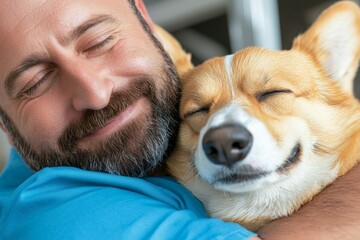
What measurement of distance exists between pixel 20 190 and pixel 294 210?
0.70 m

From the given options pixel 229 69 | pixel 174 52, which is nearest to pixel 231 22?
pixel 174 52

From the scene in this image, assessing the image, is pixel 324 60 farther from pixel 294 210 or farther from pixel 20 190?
pixel 20 190

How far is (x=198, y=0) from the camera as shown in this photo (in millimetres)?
3836

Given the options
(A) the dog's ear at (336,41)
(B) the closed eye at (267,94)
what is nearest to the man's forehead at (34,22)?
(B) the closed eye at (267,94)

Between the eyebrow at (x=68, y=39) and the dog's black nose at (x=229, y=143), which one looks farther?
the eyebrow at (x=68, y=39)

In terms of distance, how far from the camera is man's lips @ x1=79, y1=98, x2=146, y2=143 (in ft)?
4.78

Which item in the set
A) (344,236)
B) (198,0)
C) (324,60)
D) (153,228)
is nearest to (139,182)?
(153,228)

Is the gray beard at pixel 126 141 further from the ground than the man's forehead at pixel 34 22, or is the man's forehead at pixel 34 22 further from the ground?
the man's forehead at pixel 34 22

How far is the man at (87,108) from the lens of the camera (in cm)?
129

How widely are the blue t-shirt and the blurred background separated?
80.5 inches

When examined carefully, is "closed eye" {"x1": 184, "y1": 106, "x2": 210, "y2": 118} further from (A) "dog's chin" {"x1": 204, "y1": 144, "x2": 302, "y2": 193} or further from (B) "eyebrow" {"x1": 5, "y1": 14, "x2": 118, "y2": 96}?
(B) "eyebrow" {"x1": 5, "y1": 14, "x2": 118, "y2": 96}

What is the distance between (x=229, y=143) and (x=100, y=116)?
42 cm

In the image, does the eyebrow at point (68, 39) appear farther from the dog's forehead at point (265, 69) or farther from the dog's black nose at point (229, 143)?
the dog's black nose at point (229, 143)

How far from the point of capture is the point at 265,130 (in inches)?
48.6
